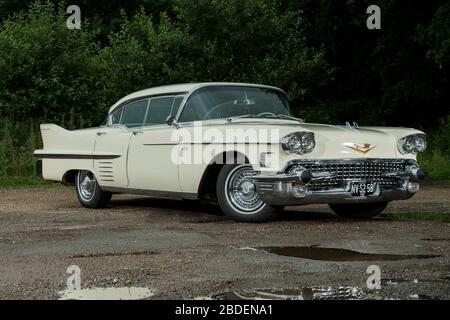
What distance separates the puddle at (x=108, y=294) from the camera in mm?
5023

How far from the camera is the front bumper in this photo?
832cm

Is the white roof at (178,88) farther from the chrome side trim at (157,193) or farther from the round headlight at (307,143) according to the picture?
the round headlight at (307,143)

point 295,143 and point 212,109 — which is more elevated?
point 212,109

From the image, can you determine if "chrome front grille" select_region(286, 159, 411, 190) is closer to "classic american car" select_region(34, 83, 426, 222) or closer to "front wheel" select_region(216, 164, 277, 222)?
"classic american car" select_region(34, 83, 426, 222)

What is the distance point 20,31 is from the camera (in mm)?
19828

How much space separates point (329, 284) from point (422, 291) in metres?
0.62

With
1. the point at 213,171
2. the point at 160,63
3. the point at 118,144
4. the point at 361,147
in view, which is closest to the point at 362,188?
the point at 361,147

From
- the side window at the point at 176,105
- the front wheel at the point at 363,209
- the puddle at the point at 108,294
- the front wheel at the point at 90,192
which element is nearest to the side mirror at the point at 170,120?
the side window at the point at 176,105

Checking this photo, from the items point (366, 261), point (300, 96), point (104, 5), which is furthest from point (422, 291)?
point (104, 5)

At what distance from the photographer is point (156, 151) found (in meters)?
9.68

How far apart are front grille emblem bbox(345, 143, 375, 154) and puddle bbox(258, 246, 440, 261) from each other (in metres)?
→ 1.92

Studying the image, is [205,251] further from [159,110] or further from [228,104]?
[159,110]

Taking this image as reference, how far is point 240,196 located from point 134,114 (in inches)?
96.4
